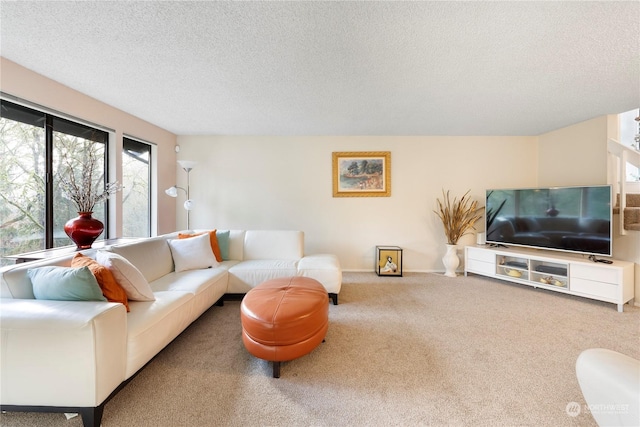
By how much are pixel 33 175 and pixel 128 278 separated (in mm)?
1675

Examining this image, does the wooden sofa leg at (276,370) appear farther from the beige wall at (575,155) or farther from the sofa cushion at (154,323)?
the beige wall at (575,155)

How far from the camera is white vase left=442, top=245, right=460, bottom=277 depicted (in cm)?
365

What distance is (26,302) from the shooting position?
4.14 ft

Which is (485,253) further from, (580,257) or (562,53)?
(562,53)

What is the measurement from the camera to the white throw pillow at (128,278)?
1.63 m

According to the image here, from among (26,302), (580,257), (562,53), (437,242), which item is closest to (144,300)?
(26,302)

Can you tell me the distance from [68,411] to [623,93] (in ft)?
16.5

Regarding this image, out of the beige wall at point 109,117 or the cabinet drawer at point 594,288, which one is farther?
the cabinet drawer at point 594,288

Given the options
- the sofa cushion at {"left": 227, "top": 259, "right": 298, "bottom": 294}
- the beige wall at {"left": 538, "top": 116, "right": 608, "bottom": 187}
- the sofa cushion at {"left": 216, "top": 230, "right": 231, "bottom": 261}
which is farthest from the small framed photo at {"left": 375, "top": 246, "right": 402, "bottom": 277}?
the beige wall at {"left": 538, "top": 116, "right": 608, "bottom": 187}

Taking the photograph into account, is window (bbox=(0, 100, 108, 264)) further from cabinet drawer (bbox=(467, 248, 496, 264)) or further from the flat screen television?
the flat screen television

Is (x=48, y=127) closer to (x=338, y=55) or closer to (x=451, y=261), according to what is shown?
(x=338, y=55)

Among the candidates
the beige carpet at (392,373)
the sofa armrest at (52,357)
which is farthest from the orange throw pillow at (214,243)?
the sofa armrest at (52,357)

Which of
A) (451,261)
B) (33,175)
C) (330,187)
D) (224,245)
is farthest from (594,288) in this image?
(33,175)

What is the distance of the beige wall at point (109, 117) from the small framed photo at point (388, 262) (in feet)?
11.7
